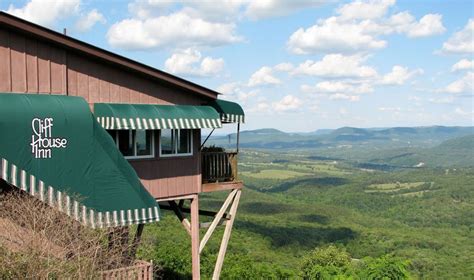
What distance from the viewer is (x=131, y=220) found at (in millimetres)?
11805

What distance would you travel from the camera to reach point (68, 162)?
11.1 meters

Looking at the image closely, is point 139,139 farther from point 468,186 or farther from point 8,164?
point 468,186

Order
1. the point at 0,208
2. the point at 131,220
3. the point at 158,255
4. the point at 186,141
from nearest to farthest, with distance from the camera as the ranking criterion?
the point at 0,208 < the point at 131,220 < the point at 186,141 < the point at 158,255

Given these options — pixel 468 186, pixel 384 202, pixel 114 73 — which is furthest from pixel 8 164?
pixel 468 186

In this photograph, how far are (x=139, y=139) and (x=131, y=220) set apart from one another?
2802 mm

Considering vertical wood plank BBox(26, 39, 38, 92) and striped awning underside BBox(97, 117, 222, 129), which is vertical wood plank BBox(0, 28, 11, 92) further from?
striped awning underside BBox(97, 117, 222, 129)

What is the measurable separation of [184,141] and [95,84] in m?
3.26

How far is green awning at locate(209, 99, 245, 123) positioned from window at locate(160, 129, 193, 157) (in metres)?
Answer: 1.36

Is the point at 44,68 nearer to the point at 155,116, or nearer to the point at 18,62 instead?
the point at 18,62

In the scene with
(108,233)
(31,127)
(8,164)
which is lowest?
(108,233)

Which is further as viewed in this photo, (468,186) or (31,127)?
(468,186)

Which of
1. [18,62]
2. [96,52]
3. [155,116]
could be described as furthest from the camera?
[155,116]

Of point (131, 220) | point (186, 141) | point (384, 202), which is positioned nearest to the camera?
point (131, 220)

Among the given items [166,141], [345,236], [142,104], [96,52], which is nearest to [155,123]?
[142,104]
